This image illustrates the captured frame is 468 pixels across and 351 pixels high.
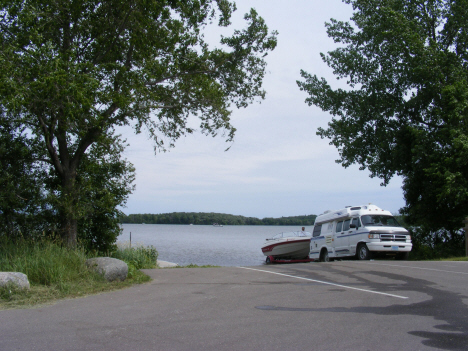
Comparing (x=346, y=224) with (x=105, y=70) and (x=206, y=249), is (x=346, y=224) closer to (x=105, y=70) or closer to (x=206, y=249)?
(x=105, y=70)

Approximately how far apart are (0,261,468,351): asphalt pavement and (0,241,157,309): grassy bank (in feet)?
1.75

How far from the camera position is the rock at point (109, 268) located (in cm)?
1068

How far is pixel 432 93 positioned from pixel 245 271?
1512cm

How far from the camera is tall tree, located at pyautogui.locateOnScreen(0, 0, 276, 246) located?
1096cm

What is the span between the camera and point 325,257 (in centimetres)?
2111

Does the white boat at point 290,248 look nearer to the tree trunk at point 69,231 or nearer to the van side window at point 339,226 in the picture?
the van side window at point 339,226

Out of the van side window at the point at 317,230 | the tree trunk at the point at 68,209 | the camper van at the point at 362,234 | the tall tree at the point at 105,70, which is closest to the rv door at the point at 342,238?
the camper van at the point at 362,234

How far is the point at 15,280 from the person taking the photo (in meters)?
8.77

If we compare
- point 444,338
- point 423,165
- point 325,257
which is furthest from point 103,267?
point 423,165

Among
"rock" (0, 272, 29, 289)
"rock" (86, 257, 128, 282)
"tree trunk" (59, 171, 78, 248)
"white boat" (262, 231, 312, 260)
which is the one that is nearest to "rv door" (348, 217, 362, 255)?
"white boat" (262, 231, 312, 260)

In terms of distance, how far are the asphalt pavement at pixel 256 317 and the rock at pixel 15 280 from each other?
3.35ft

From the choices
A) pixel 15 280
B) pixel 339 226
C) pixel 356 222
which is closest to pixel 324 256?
pixel 339 226

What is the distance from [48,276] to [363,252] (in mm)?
12743

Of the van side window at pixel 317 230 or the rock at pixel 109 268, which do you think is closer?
the rock at pixel 109 268
